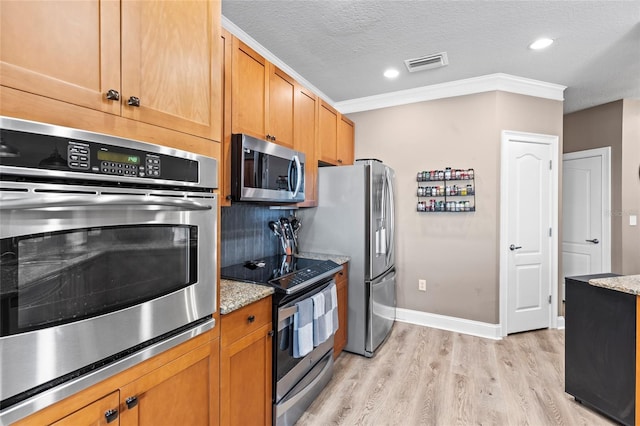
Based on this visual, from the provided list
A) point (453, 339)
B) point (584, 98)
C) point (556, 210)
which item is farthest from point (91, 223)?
point (584, 98)

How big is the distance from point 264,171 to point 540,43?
8.14 feet

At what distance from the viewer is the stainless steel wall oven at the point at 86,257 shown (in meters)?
0.75

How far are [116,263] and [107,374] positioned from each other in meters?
0.33

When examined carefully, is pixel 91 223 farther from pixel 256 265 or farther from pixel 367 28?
pixel 367 28

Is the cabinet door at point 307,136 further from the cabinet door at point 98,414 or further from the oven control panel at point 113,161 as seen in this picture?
the cabinet door at point 98,414

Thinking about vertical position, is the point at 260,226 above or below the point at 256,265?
above

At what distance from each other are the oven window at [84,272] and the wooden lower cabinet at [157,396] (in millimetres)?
233

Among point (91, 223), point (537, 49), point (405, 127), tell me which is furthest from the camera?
point (405, 127)

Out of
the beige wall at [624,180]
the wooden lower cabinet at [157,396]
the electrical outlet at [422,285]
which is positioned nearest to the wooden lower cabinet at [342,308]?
the electrical outlet at [422,285]

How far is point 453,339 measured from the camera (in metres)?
3.21

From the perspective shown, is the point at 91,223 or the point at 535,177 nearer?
the point at 91,223

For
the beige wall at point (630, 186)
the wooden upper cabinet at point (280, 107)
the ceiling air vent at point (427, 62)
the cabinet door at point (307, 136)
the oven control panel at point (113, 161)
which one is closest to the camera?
the oven control panel at point (113, 161)

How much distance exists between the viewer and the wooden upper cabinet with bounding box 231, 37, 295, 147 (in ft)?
6.33

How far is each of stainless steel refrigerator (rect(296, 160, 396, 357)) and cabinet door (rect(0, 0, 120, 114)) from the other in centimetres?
→ 208
